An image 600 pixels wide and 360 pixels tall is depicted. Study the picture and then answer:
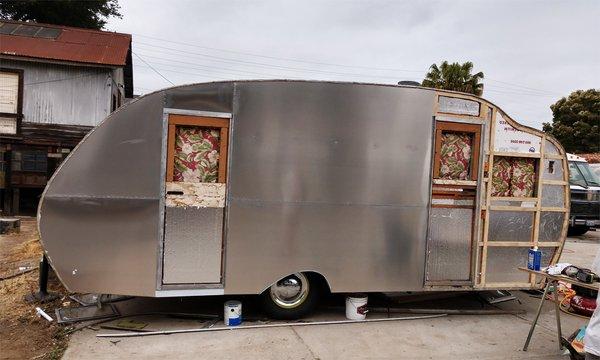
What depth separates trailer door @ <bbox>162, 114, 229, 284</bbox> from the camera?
17.0 ft

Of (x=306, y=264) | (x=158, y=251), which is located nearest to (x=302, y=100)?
(x=306, y=264)

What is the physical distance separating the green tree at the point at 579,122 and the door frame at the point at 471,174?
2997 cm

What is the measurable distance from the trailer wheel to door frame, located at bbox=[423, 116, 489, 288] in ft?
4.69

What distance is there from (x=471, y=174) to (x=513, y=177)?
634 mm

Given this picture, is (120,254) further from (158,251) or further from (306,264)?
(306,264)

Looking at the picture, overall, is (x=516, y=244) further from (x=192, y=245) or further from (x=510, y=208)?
(x=192, y=245)

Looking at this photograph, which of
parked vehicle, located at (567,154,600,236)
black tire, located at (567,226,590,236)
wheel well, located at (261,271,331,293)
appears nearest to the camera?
wheel well, located at (261,271,331,293)

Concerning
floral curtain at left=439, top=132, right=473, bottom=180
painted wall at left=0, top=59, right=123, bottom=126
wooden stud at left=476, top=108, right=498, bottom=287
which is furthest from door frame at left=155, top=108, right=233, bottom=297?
painted wall at left=0, top=59, right=123, bottom=126

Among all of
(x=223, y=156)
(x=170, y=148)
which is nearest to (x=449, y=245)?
(x=223, y=156)

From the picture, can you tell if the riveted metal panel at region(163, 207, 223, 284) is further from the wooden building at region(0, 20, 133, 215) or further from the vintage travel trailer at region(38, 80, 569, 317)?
the wooden building at region(0, 20, 133, 215)

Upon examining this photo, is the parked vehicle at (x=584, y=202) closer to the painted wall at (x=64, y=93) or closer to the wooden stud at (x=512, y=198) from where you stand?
the wooden stud at (x=512, y=198)

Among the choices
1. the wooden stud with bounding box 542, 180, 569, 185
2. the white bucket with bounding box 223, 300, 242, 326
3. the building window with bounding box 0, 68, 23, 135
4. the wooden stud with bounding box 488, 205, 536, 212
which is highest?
the building window with bounding box 0, 68, 23, 135

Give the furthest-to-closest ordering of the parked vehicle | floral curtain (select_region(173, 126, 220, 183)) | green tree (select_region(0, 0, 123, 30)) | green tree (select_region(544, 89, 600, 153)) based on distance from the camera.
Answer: green tree (select_region(544, 89, 600, 153)) < green tree (select_region(0, 0, 123, 30)) < the parked vehicle < floral curtain (select_region(173, 126, 220, 183))

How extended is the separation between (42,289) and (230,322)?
2.60m
